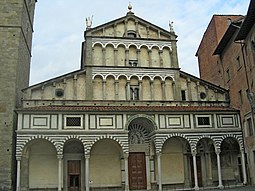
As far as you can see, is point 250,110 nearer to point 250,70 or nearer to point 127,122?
point 250,70

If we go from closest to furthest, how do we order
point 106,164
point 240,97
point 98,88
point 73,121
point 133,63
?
point 73,121, point 106,164, point 240,97, point 98,88, point 133,63

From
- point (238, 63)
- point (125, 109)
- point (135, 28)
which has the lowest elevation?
point (125, 109)

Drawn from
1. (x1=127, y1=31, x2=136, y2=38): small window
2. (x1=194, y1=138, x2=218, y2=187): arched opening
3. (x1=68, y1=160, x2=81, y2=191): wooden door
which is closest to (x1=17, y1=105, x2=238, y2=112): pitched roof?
(x1=194, y1=138, x2=218, y2=187): arched opening

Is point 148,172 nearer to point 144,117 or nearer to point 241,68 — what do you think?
point 144,117

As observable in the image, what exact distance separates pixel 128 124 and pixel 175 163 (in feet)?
17.4

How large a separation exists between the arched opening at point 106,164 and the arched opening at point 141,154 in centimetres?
98

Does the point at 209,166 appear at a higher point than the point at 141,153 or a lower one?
lower

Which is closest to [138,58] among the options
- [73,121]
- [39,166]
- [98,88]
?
[98,88]

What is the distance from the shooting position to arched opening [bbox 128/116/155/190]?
25.1 m

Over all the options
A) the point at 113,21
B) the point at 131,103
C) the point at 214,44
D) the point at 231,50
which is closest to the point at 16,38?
the point at 113,21

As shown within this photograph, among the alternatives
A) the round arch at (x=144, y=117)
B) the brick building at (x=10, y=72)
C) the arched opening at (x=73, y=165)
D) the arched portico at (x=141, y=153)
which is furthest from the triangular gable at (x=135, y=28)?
the arched opening at (x=73, y=165)

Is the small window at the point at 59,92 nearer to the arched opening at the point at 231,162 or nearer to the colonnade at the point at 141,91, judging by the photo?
the colonnade at the point at 141,91

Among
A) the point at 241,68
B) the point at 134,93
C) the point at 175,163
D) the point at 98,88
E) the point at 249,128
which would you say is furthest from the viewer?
the point at 134,93

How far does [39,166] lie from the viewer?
24078 mm
